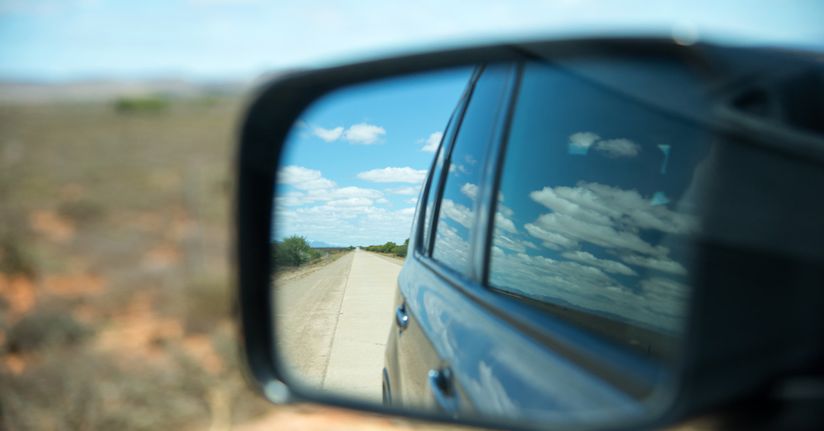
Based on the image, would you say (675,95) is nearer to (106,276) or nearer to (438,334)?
(438,334)

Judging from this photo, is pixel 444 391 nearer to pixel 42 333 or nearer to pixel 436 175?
pixel 436 175

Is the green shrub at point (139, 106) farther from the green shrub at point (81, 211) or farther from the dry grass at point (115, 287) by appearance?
the green shrub at point (81, 211)

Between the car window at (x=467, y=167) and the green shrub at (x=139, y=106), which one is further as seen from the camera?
the green shrub at (x=139, y=106)

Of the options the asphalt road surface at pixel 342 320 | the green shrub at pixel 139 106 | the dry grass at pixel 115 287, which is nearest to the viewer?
the asphalt road surface at pixel 342 320

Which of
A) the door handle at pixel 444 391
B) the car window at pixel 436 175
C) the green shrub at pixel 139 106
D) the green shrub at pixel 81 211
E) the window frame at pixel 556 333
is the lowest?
the green shrub at pixel 81 211

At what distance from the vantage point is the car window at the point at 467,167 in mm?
2203

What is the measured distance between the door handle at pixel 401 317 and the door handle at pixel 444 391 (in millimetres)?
575

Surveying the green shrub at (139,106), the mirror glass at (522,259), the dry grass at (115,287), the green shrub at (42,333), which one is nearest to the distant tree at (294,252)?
the mirror glass at (522,259)

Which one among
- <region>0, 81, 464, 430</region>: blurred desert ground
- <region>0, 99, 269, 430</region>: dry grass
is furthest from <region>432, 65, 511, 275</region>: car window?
<region>0, 99, 269, 430</region>: dry grass

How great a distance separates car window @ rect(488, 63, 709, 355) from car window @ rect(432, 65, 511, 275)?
0.13 m

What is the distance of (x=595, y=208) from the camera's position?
1979 millimetres

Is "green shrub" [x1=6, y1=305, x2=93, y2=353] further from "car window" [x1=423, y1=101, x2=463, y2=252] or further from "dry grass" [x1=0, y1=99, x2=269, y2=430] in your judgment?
"car window" [x1=423, y1=101, x2=463, y2=252]

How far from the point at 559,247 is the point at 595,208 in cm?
20

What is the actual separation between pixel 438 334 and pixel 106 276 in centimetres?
1716
